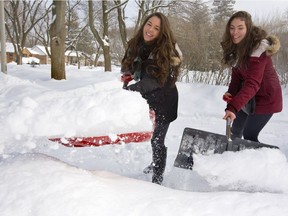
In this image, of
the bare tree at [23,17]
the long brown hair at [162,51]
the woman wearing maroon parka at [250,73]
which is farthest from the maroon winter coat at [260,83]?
the bare tree at [23,17]

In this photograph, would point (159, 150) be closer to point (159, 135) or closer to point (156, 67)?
point (159, 135)

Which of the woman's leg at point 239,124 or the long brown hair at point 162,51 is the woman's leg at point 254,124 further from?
the long brown hair at point 162,51

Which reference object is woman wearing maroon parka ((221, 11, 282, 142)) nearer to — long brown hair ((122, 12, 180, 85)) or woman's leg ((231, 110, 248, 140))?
woman's leg ((231, 110, 248, 140))

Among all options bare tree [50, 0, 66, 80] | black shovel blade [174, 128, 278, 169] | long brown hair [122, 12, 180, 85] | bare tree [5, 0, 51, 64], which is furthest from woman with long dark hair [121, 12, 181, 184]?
bare tree [5, 0, 51, 64]

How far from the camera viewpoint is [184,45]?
10.2 metres

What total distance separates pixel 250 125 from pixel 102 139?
4.73ft

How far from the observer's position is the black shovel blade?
2.34m

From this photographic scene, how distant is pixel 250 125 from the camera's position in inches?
107

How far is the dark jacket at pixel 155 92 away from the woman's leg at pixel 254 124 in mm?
713

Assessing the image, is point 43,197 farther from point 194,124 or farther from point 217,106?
point 217,106

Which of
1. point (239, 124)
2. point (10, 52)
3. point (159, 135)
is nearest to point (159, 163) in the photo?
point (159, 135)

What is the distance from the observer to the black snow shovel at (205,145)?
2320 millimetres

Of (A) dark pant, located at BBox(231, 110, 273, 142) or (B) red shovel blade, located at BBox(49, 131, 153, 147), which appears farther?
A: (A) dark pant, located at BBox(231, 110, 273, 142)

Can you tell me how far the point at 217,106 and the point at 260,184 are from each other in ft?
16.2
